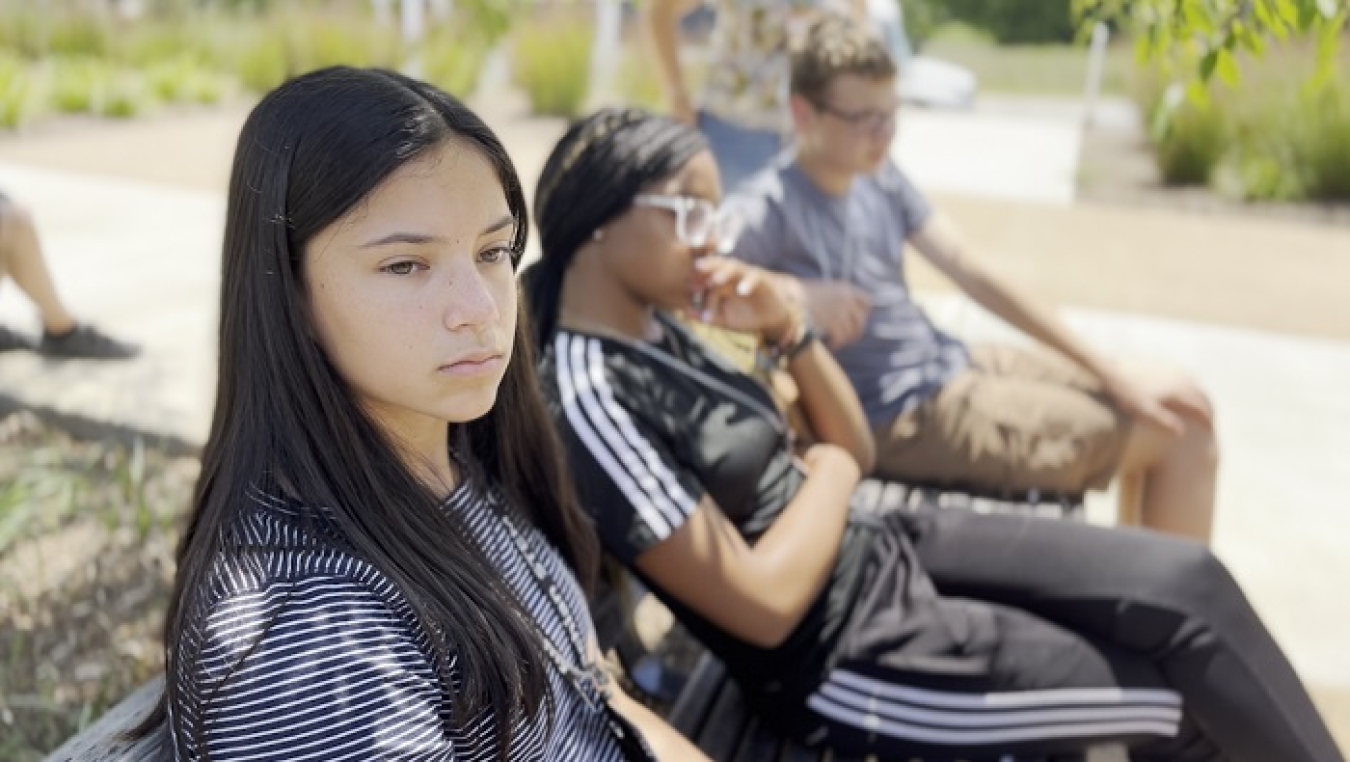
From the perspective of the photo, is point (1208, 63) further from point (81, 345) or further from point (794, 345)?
point (81, 345)

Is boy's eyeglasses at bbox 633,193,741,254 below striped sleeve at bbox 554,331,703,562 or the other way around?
the other way around

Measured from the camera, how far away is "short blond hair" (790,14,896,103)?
314 cm

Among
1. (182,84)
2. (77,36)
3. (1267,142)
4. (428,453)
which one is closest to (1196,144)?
(1267,142)

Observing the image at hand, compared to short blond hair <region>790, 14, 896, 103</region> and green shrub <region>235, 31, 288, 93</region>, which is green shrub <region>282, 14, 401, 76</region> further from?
short blond hair <region>790, 14, 896, 103</region>

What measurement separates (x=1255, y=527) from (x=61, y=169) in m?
8.20

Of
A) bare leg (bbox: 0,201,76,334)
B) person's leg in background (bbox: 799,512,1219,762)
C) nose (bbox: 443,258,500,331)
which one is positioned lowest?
bare leg (bbox: 0,201,76,334)

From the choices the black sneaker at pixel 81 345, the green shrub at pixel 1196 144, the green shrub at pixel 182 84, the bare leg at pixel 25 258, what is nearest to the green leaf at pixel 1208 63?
the bare leg at pixel 25 258

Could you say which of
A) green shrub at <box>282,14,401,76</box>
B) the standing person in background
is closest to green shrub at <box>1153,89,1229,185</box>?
green shrub at <box>282,14,401,76</box>

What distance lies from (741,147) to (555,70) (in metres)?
9.55

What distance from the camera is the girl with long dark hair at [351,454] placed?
3.81 feet

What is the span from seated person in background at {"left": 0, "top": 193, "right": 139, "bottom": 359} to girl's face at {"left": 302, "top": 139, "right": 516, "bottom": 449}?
329 cm

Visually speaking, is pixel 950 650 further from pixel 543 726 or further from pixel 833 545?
pixel 543 726

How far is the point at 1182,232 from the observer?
29.5ft

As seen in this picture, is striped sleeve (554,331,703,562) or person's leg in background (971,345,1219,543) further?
person's leg in background (971,345,1219,543)
